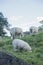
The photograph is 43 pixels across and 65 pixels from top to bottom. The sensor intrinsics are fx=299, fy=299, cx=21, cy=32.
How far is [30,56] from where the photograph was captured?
10602 millimetres

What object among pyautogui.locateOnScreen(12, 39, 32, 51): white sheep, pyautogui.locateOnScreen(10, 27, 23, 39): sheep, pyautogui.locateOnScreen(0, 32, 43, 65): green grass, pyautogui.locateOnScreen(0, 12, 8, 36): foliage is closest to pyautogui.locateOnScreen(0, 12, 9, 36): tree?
pyautogui.locateOnScreen(0, 12, 8, 36): foliage

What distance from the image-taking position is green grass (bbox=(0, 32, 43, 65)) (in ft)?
33.4

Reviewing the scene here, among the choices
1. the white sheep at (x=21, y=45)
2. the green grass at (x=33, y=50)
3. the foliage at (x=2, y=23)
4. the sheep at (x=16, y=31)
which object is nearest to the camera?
the green grass at (x=33, y=50)

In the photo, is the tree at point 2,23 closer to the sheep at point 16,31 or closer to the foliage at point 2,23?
the foliage at point 2,23

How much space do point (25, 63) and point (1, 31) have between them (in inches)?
382

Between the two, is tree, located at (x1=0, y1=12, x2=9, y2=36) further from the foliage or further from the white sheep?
the white sheep

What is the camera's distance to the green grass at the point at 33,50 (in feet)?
33.4

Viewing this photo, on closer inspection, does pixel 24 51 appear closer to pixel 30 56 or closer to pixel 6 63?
pixel 30 56

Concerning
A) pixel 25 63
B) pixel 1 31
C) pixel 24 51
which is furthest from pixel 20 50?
pixel 1 31

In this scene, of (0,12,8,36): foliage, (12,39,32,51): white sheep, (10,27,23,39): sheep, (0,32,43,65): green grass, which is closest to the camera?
(0,32,43,65): green grass

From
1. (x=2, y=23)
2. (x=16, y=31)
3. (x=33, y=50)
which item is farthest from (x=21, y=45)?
(x=2, y=23)

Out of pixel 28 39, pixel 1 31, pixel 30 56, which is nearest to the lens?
pixel 30 56

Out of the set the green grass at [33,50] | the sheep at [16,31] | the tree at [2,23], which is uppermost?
the tree at [2,23]

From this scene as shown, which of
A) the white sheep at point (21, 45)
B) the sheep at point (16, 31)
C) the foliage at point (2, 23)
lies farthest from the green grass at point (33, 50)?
the foliage at point (2, 23)
